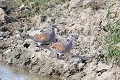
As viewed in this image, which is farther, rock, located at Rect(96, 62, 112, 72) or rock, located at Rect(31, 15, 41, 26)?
rock, located at Rect(31, 15, 41, 26)

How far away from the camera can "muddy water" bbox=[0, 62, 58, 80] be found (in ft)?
36.3

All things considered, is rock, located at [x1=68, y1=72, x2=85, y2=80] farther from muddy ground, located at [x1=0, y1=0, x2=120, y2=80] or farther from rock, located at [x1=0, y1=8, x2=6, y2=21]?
rock, located at [x1=0, y1=8, x2=6, y2=21]

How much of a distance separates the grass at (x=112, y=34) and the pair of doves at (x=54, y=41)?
3.01 feet

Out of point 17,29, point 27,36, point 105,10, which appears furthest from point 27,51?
point 105,10

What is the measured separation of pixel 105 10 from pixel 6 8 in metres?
3.35

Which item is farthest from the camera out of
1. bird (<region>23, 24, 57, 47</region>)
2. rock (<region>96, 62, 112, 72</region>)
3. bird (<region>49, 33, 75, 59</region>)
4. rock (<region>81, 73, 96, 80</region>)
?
bird (<region>23, 24, 57, 47</region>)

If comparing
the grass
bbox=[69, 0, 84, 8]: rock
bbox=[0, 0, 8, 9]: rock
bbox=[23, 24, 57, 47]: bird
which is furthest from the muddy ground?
bbox=[0, 0, 8, 9]: rock

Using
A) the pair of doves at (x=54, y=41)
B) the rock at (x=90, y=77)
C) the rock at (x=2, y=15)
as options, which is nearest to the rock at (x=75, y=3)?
the rock at (x=2, y=15)

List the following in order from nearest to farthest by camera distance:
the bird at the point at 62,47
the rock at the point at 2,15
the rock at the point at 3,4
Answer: the bird at the point at 62,47
the rock at the point at 2,15
the rock at the point at 3,4

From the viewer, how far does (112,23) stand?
497 inches

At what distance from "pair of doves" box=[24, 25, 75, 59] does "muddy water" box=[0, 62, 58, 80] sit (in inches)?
27.1

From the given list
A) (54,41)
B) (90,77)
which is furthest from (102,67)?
(54,41)

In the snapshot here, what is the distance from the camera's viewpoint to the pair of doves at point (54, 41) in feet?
36.2

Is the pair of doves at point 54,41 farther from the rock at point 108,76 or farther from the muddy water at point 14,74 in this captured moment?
the rock at point 108,76
